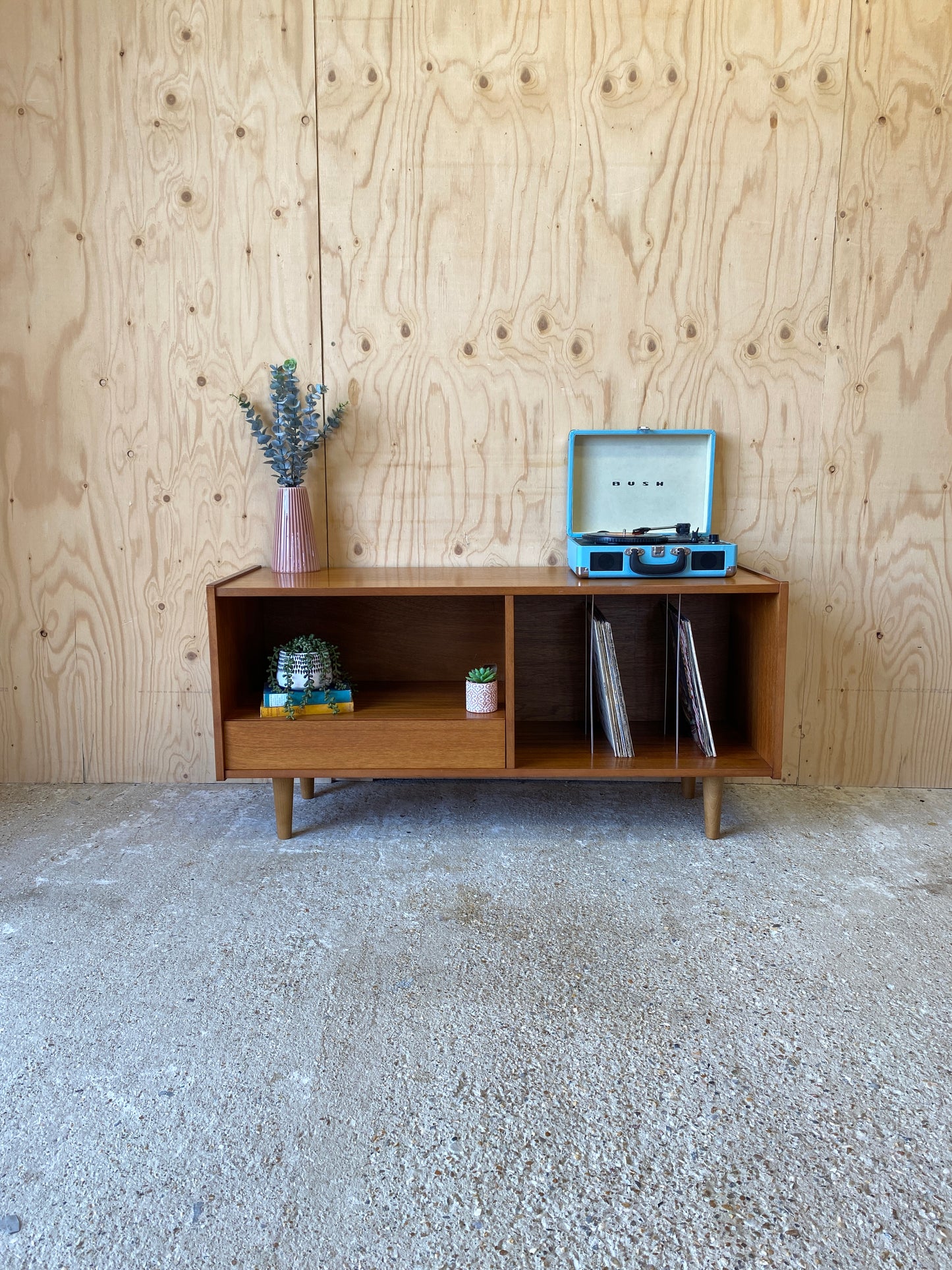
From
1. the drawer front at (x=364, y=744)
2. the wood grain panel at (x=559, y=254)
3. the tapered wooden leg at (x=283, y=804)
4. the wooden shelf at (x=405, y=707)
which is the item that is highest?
the wood grain panel at (x=559, y=254)

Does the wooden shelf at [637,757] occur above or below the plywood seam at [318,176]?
below

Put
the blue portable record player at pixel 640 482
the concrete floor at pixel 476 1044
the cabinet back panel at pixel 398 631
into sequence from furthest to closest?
the cabinet back panel at pixel 398 631, the blue portable record player at pixel 640 482, the concrete floor at pixel 476 1044

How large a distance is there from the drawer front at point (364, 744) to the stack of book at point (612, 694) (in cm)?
28

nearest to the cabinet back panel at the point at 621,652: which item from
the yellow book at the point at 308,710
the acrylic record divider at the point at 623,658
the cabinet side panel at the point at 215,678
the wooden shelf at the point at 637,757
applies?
the acrylic record divider at the point at 623,658

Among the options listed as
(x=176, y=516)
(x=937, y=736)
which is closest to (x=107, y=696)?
(x=176, y=516)

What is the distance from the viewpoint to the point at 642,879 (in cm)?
180

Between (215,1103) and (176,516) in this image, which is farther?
(176,516)

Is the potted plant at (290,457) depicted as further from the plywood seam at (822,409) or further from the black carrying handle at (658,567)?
the plywood seam at (822,409)

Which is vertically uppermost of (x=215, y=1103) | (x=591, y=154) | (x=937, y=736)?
(x=591, y=154)

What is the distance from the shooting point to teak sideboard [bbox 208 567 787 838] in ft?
6.31

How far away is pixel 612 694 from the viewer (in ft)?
6.66

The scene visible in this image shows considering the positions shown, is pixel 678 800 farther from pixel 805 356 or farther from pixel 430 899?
pixel 805 356

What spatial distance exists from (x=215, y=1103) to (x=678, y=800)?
143 centimetres

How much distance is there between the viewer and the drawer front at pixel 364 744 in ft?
6.39
